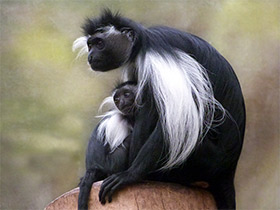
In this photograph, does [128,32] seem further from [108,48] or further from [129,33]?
[108,48]

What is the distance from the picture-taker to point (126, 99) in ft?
7.61

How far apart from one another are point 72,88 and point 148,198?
5.67 ft

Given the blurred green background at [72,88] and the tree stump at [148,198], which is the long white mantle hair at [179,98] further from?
the blurred green background at [72,88]

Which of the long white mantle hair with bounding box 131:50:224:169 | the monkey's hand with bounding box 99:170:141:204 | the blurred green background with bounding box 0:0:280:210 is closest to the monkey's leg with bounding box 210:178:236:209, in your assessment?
the long white mantle hair with bounding box 131:50:224:169

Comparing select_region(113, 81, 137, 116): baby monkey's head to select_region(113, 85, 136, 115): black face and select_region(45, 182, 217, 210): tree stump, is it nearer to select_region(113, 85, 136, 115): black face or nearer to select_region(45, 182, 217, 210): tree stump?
select_region(113, 85, 136, 115): black face

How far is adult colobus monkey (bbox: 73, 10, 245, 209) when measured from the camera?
210cm

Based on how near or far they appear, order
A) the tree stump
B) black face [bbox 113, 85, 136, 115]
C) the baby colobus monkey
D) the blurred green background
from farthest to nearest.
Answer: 1. the blurred green background
2. black face [bbox 113, 85, 136, 115]
3. the baby colobus monkey
4. the tree stump

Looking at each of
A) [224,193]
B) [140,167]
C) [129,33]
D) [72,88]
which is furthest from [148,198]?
[72,88]

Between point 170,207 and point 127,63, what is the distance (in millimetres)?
577

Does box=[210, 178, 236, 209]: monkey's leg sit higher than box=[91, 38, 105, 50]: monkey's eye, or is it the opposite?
box=[91, 38, 105, 50]: monkey's eye

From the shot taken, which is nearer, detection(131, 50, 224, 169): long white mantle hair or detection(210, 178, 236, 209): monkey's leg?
detection(131, 50, 224, 169): long white mantle hair

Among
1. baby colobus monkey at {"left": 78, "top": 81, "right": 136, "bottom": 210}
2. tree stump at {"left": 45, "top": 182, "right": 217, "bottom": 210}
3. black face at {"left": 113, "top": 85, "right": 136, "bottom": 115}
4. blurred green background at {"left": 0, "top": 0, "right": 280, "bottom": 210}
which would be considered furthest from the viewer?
blurred green background at {"left": 0, "top": 0, "right": 280, "bottom": 210}

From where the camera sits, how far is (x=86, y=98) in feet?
12.0

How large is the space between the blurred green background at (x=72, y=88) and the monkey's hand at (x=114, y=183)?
160 centimetres
